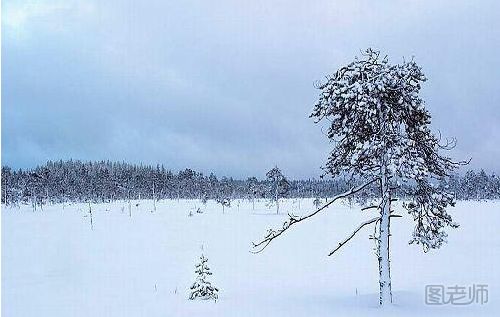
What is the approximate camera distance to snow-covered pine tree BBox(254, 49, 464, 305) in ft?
41.9

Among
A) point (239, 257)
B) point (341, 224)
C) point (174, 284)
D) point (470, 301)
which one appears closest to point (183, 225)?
point (341, 224)

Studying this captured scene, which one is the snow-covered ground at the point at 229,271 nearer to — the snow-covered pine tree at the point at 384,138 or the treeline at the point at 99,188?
the snow-covered pine tree at the point at 384,138

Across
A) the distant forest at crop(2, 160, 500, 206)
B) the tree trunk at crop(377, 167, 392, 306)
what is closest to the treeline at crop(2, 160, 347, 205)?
the distant forest at crop(2, 160, 500, 206)

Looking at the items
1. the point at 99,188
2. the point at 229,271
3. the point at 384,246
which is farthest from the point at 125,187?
the point at 384,246

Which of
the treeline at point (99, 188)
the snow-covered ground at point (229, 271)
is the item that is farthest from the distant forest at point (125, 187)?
the snow-covered ground at point (229, 271)

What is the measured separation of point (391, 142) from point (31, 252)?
37.0m

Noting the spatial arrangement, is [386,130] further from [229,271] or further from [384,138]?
[229,271]

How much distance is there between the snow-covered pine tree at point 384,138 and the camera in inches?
502

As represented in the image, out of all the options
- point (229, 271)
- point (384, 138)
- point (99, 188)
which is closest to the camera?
point (384, 138)

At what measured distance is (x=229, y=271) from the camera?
29.8 m

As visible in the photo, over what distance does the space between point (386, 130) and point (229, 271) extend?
18846 millimetres

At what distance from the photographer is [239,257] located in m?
36.4

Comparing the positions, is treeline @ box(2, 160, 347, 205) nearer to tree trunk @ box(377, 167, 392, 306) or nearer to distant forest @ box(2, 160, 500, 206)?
distant forest @ box(2, 160, 500, 206)

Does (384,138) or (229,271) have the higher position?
(384,138)
